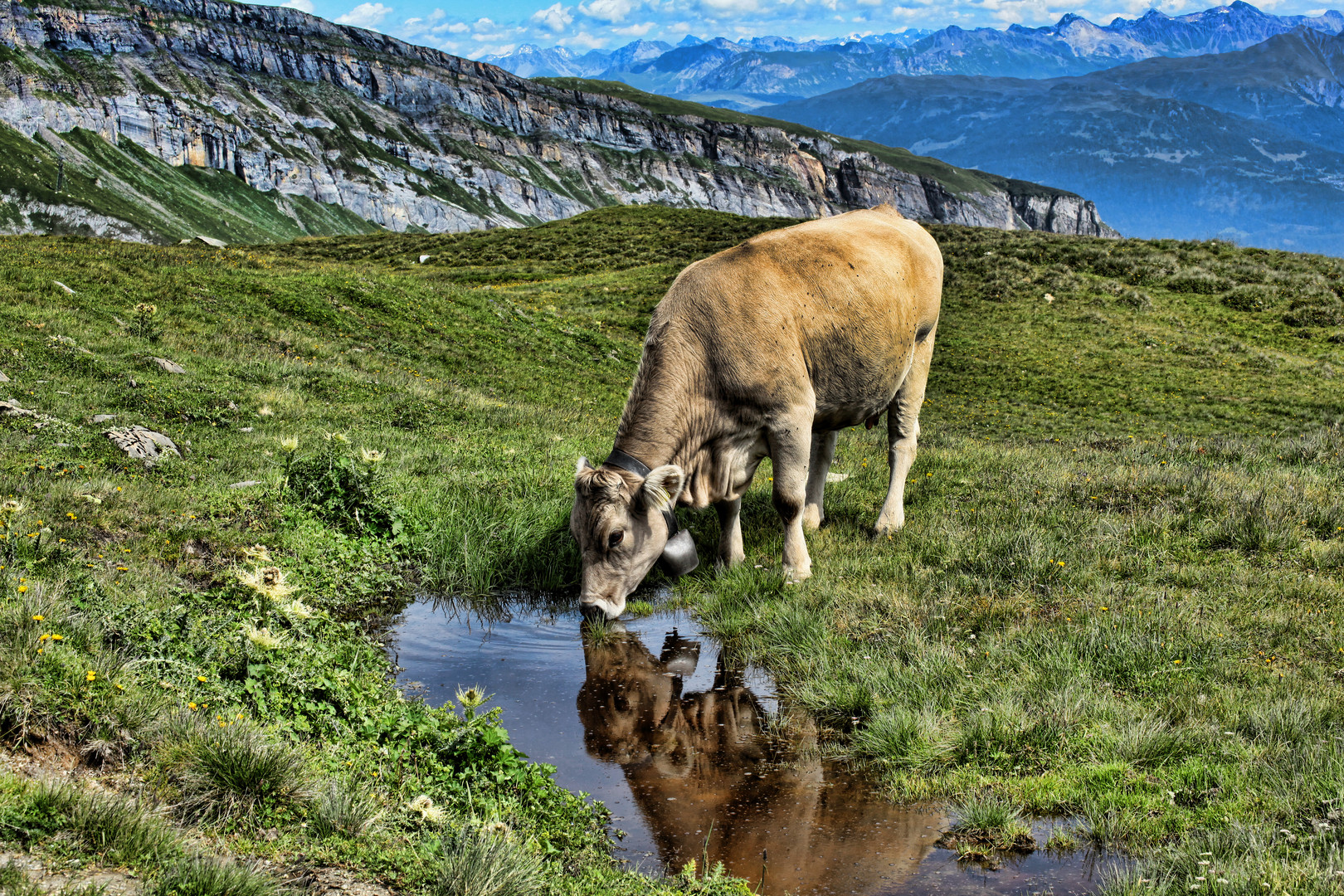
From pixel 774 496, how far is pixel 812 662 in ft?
7.62

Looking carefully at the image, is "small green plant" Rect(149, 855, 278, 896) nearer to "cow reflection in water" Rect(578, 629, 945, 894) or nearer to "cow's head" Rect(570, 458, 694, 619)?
"cow reflection in water" Rect(578, 629, 945, 894)

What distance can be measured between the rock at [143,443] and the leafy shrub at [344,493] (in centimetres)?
188

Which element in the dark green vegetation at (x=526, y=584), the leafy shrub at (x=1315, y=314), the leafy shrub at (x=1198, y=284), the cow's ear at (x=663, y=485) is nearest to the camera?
the dark green vegetation at (x=526, y=584)

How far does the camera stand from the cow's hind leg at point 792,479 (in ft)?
28.1

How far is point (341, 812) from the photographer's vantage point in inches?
161

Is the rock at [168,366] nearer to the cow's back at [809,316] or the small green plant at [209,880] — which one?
the cow's back at [809,316]

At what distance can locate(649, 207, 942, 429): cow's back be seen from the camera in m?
8.46

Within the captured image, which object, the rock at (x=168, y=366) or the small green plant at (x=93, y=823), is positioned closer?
the small green plant at (x=93, y=823)

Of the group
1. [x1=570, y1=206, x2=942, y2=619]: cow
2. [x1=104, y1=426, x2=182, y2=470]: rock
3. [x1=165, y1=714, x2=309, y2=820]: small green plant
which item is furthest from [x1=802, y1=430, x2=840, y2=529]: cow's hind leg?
[x1=104, y1=426, x2=182, y2=470]: rock

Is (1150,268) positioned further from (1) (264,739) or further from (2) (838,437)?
(1) (264,739)

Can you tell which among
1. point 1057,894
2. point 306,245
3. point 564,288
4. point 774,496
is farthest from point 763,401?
point 306,245

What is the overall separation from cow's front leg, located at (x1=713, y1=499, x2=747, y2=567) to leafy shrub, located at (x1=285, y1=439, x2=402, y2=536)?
3.43 metres

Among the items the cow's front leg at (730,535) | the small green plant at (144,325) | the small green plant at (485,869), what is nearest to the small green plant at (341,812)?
the small green plant at (485,869)

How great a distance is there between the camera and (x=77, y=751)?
13.5ft
